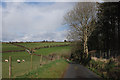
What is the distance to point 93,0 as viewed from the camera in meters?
33.3

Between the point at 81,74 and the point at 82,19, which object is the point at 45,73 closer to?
the point at 81,74

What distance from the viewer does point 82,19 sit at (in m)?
34.2

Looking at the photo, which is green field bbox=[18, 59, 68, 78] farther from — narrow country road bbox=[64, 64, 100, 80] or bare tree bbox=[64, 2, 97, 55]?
bare tree bbox=[64, 2, 97, 55]

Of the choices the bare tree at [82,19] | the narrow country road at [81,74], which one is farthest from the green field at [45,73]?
the bare tree at [82,19]

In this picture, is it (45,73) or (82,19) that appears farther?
(82,19)

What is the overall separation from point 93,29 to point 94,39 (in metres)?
5.65

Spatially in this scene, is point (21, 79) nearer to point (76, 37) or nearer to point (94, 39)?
point (76, 37)

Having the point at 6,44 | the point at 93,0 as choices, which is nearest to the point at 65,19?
the point at 93,0

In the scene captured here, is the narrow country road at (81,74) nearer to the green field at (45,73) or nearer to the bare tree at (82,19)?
the green field at (45,73)

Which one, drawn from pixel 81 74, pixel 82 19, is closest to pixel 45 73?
pixel 81 74

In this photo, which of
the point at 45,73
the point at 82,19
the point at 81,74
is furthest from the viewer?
the point at 82,19

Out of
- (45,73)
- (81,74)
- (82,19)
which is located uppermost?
(82,19)

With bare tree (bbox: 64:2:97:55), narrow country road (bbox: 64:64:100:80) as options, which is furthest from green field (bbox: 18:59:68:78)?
bare tree (bbox: 64:2:97:55)

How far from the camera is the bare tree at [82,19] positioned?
33.3 metres
